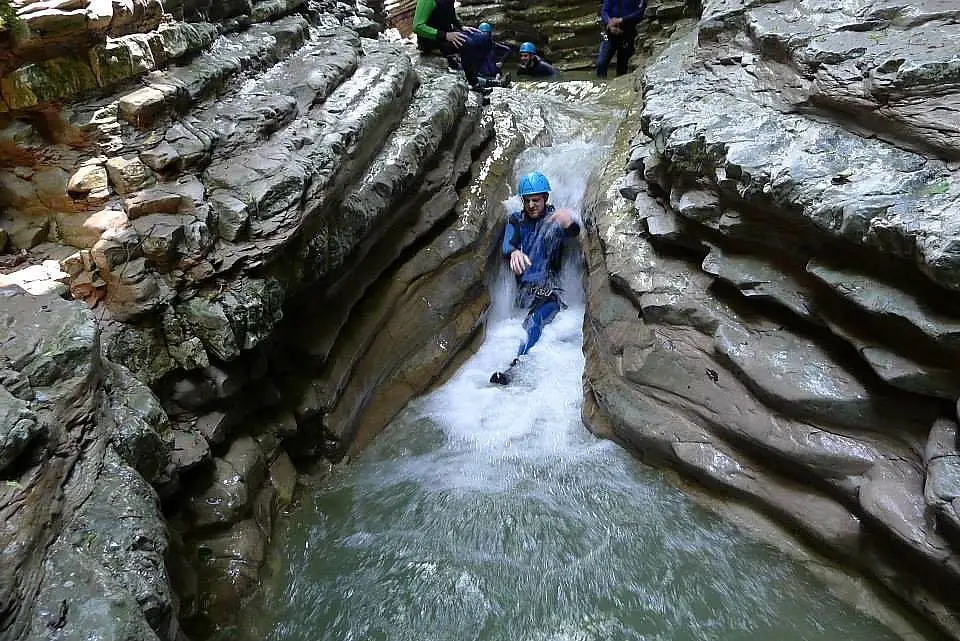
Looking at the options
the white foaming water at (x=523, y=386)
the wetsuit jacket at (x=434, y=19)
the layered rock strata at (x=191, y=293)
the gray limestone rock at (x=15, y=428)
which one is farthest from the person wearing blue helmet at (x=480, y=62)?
the gray limestone rock at (x=15, y=428)

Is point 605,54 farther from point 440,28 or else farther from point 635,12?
point 440,28

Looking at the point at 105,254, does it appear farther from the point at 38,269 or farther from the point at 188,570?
the point at 188,570

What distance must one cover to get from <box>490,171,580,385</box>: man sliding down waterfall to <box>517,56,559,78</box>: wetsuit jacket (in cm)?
545

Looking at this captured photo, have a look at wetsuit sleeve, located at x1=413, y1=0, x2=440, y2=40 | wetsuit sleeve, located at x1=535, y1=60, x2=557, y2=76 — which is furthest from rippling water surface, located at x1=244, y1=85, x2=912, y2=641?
wetsuit sleeve, located at x1=535, y1=60, x2=557, y2=76

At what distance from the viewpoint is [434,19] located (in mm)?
8336

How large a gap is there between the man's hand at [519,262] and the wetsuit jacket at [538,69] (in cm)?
608

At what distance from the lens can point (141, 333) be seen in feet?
11.1

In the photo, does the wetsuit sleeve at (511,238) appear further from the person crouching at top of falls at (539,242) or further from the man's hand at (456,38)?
the man's hand at (456,38)

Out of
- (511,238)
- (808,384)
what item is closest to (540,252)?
(511,238)

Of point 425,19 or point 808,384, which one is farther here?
point 425,19

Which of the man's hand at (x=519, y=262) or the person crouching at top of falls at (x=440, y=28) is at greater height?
the person crouching at top of falls at (x=440, y=28)

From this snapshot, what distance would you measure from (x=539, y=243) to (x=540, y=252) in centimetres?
9

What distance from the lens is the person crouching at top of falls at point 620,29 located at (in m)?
9.12

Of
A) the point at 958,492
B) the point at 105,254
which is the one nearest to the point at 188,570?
the point at 105,254
